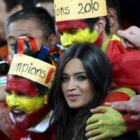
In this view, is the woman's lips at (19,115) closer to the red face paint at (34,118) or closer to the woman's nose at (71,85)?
the red face paint at (34,118)

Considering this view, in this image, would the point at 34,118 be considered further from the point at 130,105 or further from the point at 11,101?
the point at 130,105

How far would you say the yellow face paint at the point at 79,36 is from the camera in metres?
3.10

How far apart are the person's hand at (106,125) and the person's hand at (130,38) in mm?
395

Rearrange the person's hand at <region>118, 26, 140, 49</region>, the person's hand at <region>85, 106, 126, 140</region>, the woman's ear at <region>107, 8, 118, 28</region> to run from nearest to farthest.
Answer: the person's hand at <region>85, 106, 126, 140</region>
the person's hand at <region>118, 26, 140, 49</region>
the woman's ear at <region>107, 8, 118, 28</region>

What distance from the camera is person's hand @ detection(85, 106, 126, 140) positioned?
2.78 m

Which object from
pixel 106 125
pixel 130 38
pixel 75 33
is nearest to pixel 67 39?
pixel 75 33

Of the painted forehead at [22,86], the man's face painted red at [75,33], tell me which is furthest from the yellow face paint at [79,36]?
the painted forehead at [22,86]

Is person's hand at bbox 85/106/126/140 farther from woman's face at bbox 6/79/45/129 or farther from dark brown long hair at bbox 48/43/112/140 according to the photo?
woman's face at bbox 6/79/45/129

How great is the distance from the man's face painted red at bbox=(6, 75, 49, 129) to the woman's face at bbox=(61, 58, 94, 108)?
25 centimetres

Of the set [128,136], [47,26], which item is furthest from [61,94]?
[47,26]

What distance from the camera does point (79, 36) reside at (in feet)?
10.2

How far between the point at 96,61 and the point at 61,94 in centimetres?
24

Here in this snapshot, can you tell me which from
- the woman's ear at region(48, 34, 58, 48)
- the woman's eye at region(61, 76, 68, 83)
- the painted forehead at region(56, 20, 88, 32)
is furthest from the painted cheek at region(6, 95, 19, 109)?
the woman's ear at region(48, 34, 58, 48)

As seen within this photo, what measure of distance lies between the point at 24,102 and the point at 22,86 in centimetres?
8
